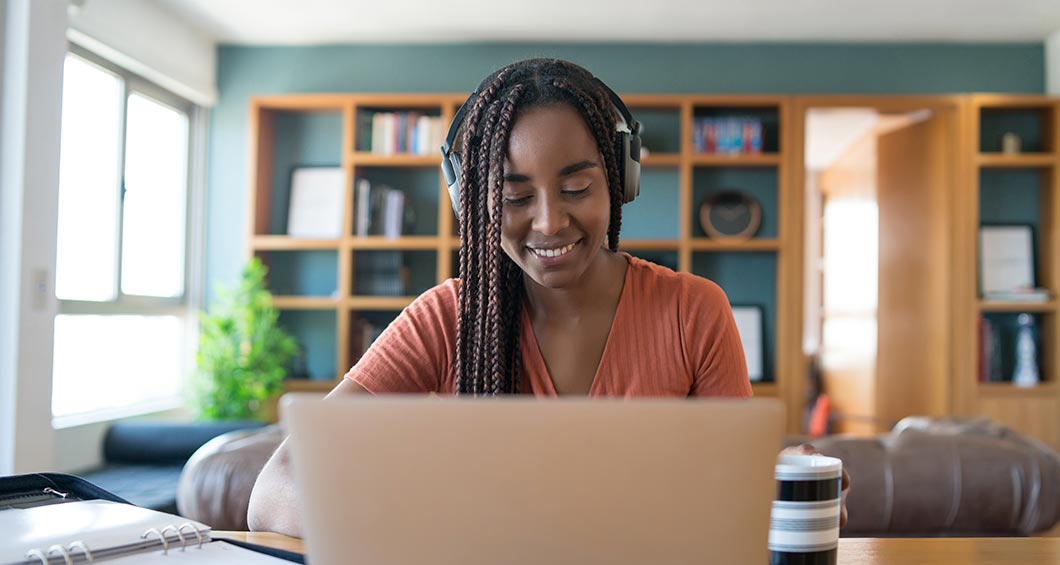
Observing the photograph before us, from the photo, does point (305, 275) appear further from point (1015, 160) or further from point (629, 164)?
point (629, 164)

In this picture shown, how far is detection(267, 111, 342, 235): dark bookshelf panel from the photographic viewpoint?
5.61 meters

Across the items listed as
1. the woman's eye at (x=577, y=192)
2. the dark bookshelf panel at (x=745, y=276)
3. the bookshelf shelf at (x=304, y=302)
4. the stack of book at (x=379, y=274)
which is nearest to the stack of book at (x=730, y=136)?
the dark bookshelf panel at (x=745, y=276)

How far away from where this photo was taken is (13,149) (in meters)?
3.42

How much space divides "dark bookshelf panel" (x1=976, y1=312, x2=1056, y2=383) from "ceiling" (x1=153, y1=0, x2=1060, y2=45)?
1.57 meters

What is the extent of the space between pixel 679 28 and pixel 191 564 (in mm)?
4779

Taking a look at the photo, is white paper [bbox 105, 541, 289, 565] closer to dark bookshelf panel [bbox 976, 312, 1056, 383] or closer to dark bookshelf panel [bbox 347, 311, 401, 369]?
dark bookshelf panel [bbox 347, 311, 401, 369]

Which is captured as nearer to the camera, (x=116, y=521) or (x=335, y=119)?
(x=116, y=521)

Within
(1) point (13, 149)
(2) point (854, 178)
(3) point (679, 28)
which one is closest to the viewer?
(1) point (13, 149)

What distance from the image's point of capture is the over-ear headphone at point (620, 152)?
4.09ft

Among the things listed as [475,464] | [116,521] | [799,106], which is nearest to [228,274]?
[799,106]

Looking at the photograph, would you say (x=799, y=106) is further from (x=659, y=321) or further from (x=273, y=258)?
(x=659, y=321)

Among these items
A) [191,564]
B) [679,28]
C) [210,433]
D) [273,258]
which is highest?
[679,28]

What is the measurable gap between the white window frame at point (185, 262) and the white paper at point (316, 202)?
0.53 metres

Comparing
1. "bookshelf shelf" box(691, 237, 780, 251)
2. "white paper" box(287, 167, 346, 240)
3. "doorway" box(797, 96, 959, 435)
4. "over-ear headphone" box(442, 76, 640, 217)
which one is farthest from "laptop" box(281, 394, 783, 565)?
"white paper" box(287, 167, 346, 240)
